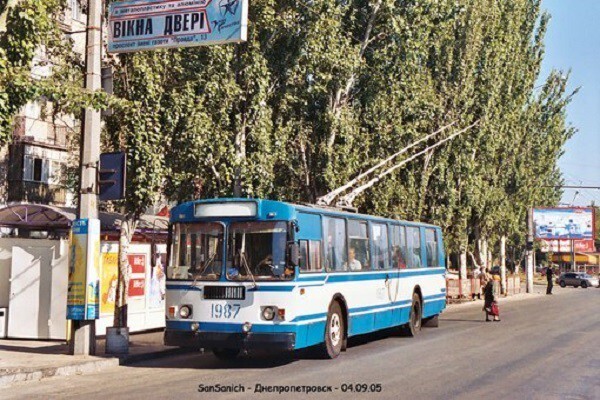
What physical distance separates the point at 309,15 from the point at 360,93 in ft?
17.5

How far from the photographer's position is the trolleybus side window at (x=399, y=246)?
734 inches

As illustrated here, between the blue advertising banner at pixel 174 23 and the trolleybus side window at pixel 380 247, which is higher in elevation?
the blue advertising banner at pixel 174 23

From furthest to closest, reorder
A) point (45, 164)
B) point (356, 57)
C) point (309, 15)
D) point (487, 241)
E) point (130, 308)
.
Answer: point (487, 241), point (45, 164), point (356, 57), point (309, 15), point (130, 308)

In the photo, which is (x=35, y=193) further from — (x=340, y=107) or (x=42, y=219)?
(x=42, y=219)

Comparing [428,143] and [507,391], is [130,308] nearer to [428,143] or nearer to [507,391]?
[507,391]

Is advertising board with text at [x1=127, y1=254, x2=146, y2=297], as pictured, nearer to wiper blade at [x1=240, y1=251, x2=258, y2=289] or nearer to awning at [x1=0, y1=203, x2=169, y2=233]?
awning at [x1=0, y1=203, x2=169, y2=233]

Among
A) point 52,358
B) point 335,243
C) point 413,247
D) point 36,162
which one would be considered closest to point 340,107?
point 413,247

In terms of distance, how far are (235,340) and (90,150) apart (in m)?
4.75

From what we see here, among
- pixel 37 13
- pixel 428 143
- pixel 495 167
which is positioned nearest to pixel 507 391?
pixel 37 13

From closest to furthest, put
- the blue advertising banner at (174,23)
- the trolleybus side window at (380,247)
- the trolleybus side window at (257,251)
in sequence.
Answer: the trolleybus side window at (257,251) < the blue advertising banner at (174,23) < the trolleybus side window at (380,247)

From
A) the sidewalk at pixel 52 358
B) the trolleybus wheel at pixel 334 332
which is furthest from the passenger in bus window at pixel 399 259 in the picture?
the sidewalk at pixel 52 358

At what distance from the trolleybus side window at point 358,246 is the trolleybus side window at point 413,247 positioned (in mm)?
3127

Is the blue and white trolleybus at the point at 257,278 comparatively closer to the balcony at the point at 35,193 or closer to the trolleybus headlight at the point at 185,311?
the trolleybus headlight at the point at 185,311

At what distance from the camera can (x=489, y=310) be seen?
2484cm
